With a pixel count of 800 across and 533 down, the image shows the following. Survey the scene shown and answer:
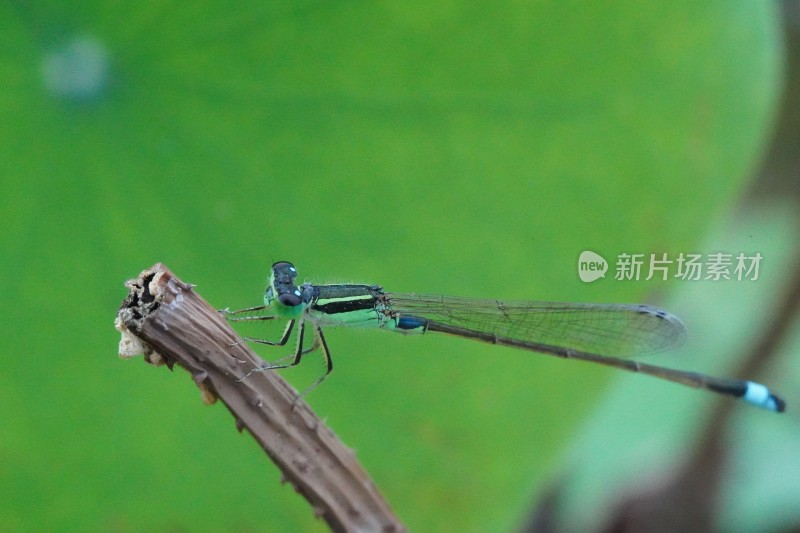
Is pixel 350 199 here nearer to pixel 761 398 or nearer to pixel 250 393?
pixel 250 393

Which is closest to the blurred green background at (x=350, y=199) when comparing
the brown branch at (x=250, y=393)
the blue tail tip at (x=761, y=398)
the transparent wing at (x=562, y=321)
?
the transparent wing at (x=562, y=321)

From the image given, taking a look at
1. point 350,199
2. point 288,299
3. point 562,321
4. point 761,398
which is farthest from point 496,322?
point 761,398

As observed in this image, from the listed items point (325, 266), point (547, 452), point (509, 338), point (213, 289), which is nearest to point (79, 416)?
point (213, 289)

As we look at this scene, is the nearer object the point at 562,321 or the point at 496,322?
the point at 496,322

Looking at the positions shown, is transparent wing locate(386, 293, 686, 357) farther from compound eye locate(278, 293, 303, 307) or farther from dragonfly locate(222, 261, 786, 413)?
compound eye locate(278, 293, 303, 307)

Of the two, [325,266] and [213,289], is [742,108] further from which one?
[213,289]

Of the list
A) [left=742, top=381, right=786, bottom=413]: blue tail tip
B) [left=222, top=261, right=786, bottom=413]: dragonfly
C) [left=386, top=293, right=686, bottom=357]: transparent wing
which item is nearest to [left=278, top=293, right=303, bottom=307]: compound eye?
[left=222, top=261, right=786, bottom=413]: dragonfly
